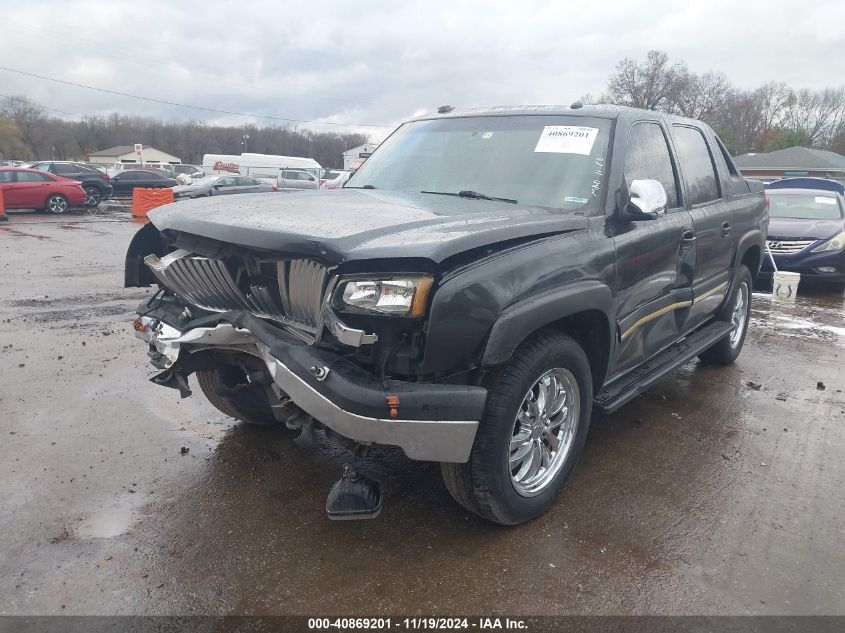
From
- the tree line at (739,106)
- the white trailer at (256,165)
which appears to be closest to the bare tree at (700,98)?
the tree line at (739,106)

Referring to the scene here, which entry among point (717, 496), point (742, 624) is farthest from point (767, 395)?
point (742, 624)

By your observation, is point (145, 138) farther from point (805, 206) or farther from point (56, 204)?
point (805, 206)

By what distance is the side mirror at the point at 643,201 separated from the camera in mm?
3227

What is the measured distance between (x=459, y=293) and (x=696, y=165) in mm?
3012

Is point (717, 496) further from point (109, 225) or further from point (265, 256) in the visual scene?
point (109, 225)

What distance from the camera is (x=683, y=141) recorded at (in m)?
4.43

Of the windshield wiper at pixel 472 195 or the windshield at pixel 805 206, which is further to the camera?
the windshield at pixel 805 206

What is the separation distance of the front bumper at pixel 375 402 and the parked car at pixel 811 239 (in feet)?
28.9

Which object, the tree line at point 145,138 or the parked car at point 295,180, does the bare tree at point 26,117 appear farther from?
the parked car at point 295,180

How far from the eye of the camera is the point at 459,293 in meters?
2.37

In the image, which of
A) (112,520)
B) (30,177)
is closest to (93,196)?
(30,177)

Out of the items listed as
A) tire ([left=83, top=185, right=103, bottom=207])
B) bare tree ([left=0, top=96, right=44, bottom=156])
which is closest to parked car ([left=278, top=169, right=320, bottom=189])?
tire ([left=83, top=185, right=103, bottom=207])

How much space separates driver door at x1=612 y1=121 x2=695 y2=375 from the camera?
3.37m

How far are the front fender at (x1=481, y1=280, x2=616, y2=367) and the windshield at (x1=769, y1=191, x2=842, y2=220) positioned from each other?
29.7 feet
